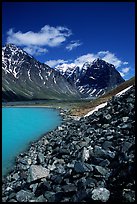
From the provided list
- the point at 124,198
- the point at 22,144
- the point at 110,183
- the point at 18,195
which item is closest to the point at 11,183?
the point at 18,195

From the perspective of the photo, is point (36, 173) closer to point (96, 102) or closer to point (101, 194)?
point (101, 194)

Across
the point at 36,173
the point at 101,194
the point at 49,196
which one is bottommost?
the point at 49,196

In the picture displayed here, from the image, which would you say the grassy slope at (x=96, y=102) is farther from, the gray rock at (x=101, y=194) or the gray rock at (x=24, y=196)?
the gray rock at (x=101, y=194)

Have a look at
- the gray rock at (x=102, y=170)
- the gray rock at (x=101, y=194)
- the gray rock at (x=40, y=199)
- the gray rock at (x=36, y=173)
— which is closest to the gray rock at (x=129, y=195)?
the gray rock at (x=101, y=194)

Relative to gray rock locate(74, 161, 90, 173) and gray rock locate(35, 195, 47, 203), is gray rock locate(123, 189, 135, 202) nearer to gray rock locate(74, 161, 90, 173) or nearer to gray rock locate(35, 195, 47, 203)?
gray rock locate(74, 161, 90, 173)

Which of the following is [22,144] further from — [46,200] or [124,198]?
[124,198]

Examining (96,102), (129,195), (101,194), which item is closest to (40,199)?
(101,194)

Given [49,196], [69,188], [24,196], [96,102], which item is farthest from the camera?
[96,102]

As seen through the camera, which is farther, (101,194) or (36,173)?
(36,173)

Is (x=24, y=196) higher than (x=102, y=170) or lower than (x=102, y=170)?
lower
